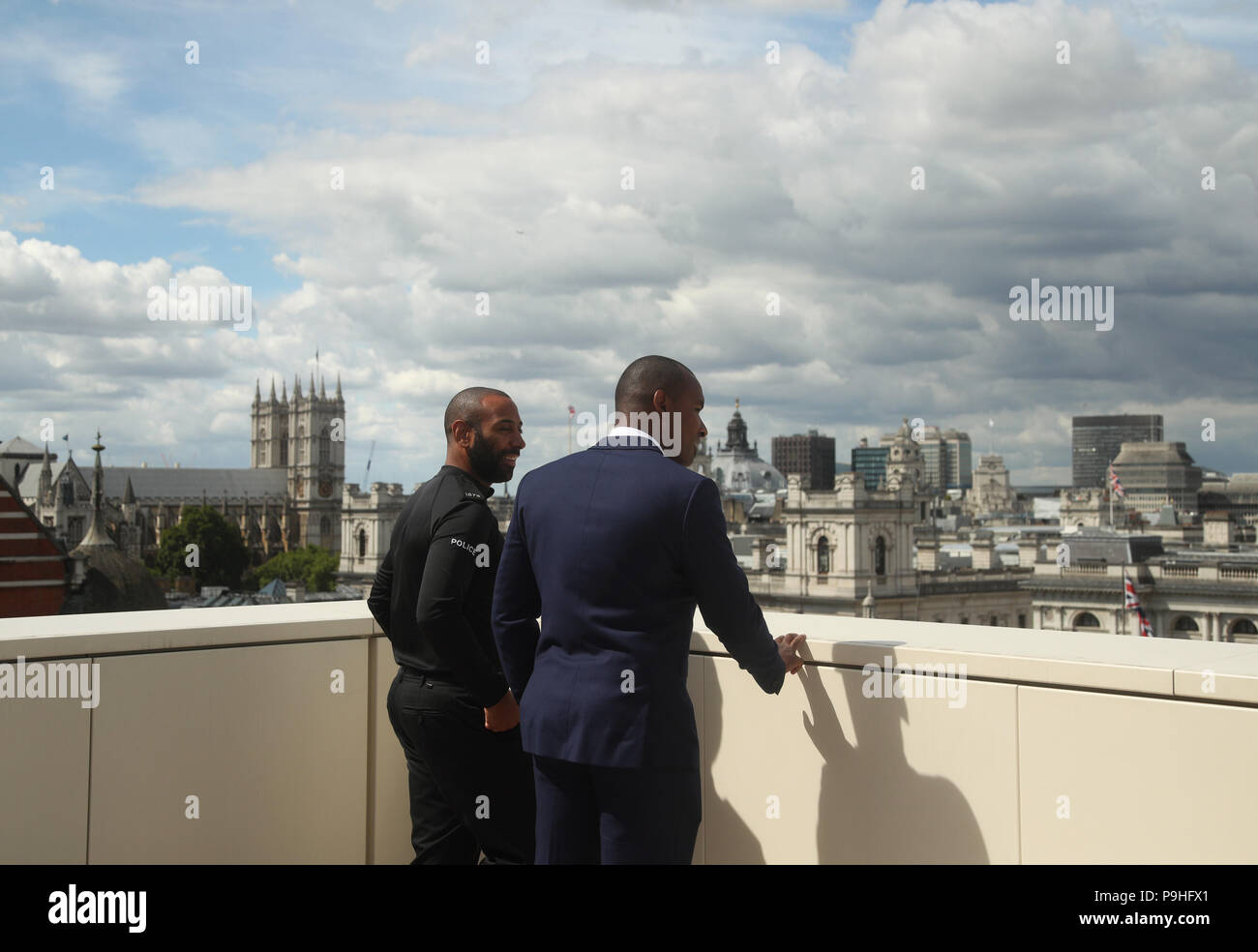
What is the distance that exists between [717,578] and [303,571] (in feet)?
335

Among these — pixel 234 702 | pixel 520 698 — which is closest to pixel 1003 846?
pixel 520 698

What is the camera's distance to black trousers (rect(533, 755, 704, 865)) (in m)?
2.73

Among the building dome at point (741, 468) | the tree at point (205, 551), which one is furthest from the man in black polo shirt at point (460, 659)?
the building dome at point (741, 468)

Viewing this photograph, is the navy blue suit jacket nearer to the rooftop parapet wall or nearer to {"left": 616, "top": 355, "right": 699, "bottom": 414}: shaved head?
{"left": 616, "top": 355, "right": 699, "bottom": 414}: shaved head

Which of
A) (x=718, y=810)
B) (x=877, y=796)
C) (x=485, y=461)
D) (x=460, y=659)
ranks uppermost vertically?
(x=485, y=461)

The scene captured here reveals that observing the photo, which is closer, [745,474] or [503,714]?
[503,714]

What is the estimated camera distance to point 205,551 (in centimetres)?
9238

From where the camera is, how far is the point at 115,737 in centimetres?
350

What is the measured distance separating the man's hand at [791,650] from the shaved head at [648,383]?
748 mm

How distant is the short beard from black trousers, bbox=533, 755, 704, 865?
1038mm

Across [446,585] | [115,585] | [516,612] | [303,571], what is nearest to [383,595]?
[446,585]

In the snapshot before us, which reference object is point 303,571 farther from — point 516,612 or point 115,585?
point 516,612
